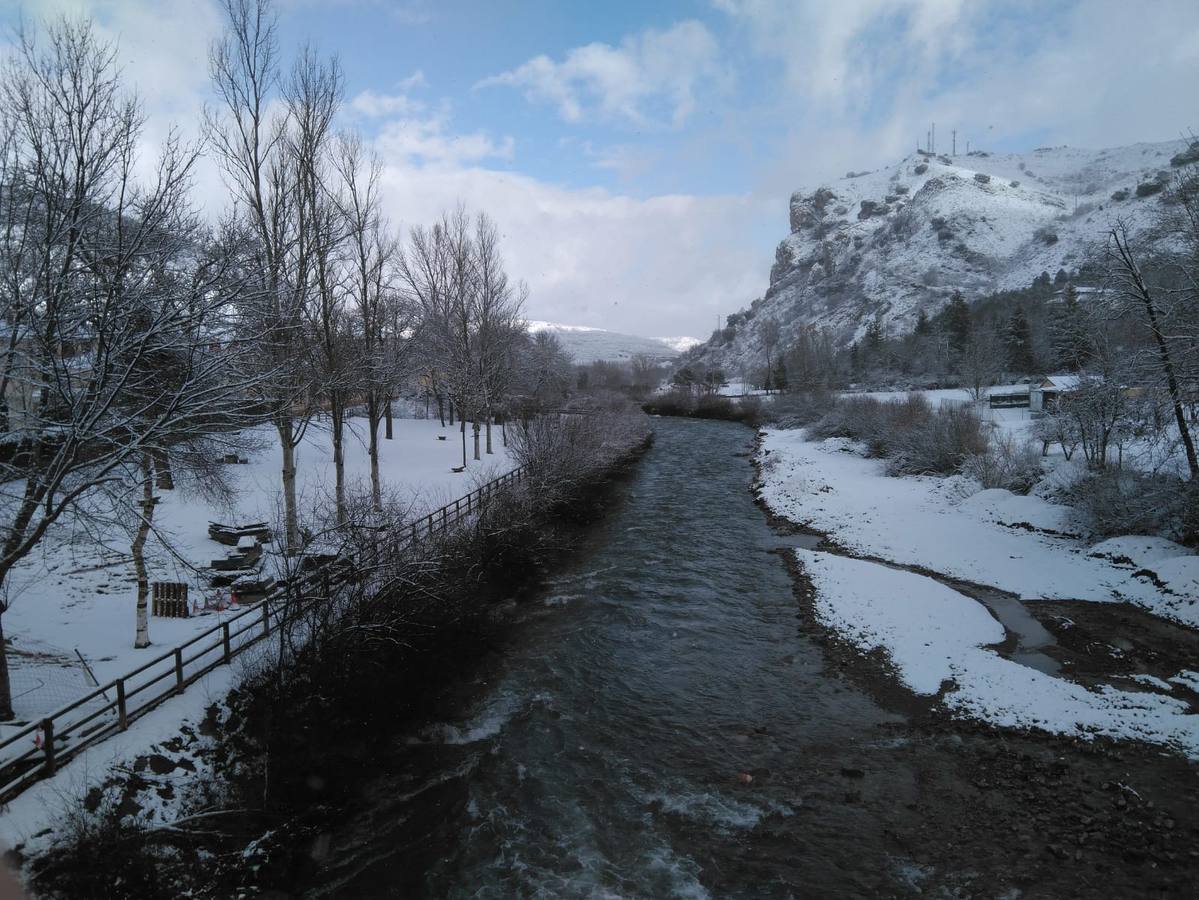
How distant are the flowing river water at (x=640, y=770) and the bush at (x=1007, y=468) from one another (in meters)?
13.7

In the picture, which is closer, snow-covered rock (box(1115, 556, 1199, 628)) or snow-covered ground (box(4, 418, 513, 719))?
snow-covered ground (box(4, 418, 513, 719))

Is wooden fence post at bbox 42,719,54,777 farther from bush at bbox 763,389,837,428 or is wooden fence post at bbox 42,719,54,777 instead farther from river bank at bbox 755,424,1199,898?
bush at bbox 763,389,837,428

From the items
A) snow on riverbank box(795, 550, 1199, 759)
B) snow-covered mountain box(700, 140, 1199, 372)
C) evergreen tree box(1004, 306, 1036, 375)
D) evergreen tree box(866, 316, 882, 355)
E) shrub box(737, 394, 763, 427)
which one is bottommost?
snow on riverbank box(795, 550, 1199, 759)

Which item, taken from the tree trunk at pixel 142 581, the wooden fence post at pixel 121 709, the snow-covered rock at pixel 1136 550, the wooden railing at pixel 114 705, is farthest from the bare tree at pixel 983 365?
the wooden fence post at pixel 121 709

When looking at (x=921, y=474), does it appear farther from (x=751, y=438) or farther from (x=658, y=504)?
(x=751, y=438)

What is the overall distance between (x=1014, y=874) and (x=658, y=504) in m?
20.2

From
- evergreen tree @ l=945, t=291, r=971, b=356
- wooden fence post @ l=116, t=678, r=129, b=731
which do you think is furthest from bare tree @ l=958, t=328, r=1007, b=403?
wooden fence post @ l=116, t=678, r=129, b=731

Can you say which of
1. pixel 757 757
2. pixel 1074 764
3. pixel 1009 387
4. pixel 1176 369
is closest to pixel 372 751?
pixel 757 757

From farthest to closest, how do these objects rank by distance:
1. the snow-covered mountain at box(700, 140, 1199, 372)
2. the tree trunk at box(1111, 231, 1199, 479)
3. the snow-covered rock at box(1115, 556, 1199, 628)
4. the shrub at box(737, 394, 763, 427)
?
the snow-covered mountain at box(700, 140, 1199, 372) → the shrub at box(737, 394, 763, 427) → the tree trunk at box(1111, 231, 1199, 479) → the snow-covered rock at box(1115, 556, 1199, 628)

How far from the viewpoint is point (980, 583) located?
16.5 meters

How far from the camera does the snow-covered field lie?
10.2 meters

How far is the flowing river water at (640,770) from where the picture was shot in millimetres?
7215

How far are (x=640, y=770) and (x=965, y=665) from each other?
7313 mm

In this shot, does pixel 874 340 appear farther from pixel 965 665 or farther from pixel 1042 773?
pixel 1042 773
